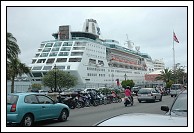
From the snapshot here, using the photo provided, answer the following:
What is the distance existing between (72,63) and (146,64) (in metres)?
39.9

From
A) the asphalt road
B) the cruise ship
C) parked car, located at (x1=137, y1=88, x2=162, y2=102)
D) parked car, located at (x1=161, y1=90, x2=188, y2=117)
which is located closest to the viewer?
parked car, located at (x1=161, y1=90, x2=188, y2=117)

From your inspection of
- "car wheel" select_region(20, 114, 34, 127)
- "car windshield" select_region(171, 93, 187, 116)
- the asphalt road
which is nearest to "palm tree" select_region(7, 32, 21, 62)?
the asphalt road

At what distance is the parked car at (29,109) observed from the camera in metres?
8.79

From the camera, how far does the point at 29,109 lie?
917 cm

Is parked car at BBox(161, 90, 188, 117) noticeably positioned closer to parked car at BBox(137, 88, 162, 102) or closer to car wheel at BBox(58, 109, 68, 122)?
car wheel at BBox(58, 109, 68, 122)

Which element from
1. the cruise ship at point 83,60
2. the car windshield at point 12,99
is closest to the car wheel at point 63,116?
the car windshield at point 12,99

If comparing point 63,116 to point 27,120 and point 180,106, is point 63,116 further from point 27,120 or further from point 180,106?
point 180,106

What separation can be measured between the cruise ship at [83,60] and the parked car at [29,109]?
1636 inches

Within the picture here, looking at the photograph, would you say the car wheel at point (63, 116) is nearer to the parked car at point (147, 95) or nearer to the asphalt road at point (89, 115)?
the asphalt road at point (89, 115)

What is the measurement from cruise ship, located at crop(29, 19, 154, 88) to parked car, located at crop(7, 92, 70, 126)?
41565 millimetres

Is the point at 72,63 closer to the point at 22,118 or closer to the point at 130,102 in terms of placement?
the point at 130,102

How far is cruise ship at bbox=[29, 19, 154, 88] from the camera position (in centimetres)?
5875

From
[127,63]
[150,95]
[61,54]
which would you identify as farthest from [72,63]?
[150,95]

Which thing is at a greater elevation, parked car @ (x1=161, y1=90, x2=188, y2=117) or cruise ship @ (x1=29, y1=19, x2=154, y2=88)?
cruise ship @ (x1=29, y1=19, x2=154, y2=88)
